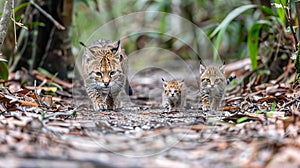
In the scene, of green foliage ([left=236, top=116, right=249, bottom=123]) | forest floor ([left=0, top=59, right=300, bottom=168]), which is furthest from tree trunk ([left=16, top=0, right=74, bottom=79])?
green foliage ([left=236, top=116, right=249, bottom=123])

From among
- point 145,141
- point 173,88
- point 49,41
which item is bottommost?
point 145,141

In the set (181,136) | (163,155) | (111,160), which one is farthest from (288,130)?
(111,160)

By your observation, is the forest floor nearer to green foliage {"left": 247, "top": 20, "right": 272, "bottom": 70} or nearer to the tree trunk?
green foliage {"left": 247, "top": 20, "right": 272, "bottom": 70}

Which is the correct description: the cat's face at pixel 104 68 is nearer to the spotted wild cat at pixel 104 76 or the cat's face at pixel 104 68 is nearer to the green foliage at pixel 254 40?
the spotted wild cat at pixel 104 76

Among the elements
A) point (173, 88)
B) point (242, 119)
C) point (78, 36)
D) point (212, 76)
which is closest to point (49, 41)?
point (78, 36)

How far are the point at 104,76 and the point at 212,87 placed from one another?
1398 millimetres

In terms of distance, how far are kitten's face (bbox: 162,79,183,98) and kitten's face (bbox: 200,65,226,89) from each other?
326 mm

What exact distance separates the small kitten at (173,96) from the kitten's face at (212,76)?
336mm

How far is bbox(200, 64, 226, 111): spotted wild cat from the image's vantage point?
5.68 m

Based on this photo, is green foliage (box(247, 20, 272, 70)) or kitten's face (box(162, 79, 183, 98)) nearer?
kitten's face (box(162, 79, 183, 98))

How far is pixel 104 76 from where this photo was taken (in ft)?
17.9

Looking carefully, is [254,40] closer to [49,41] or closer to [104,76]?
[104,76]

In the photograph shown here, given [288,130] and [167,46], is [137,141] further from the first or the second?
[167,46]

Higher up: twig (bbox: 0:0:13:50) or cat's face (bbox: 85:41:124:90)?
twig (bbox: 0:0:13:50)
